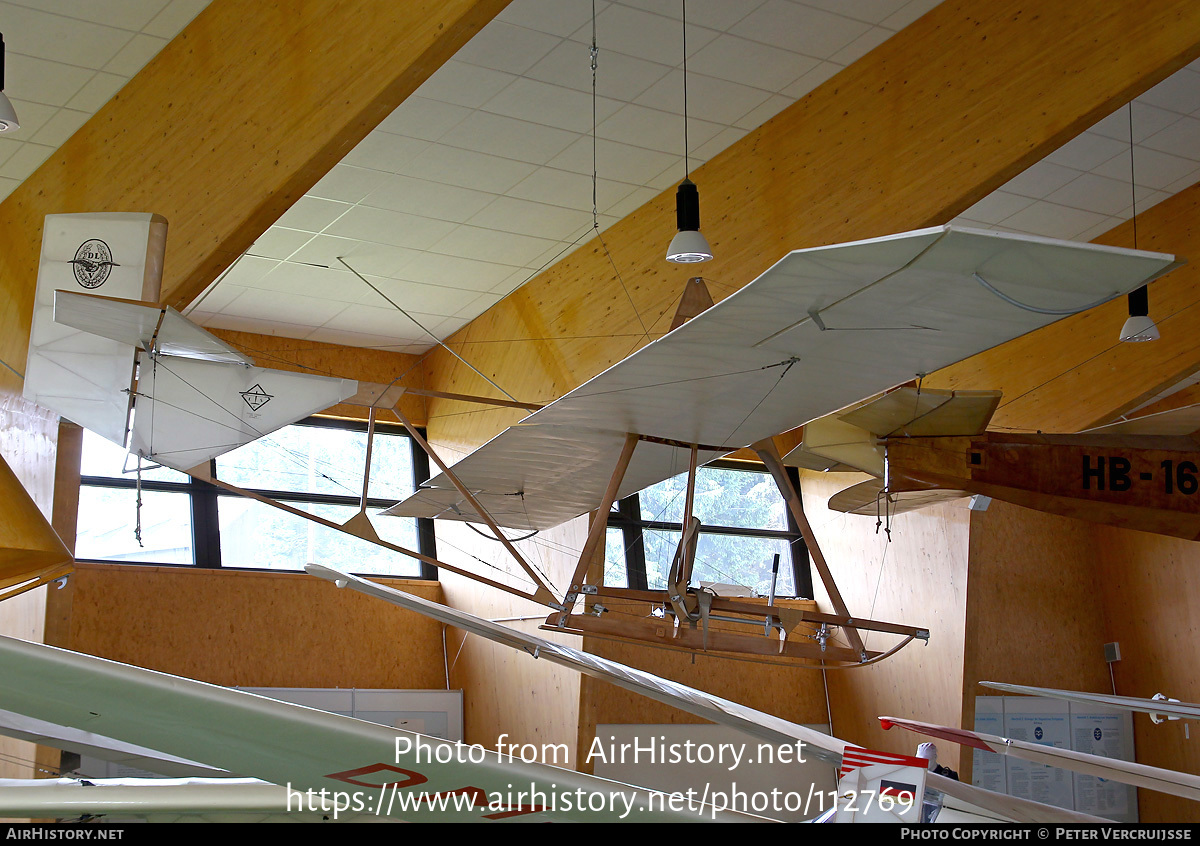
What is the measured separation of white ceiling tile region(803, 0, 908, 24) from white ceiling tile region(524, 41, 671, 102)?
1.18 metres

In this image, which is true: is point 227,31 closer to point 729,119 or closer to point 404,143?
point 404,143

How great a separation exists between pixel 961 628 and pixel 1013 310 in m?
7.38

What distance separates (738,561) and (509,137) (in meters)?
6.71

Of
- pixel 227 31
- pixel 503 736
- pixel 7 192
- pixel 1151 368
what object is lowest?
pixel 503 736

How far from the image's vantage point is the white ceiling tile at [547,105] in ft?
25.3

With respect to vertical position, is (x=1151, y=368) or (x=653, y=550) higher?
(x=1151, y=368)

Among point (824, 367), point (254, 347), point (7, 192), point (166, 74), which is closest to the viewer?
point (824, 367)

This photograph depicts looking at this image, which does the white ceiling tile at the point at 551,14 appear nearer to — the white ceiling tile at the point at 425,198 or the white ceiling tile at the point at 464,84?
the white ceiling tile at the point at 464,84

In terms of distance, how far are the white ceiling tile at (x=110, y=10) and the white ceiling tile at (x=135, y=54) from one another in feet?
0.41

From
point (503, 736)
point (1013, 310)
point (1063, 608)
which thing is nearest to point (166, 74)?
point (1013, 310)

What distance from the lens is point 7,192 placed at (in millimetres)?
8289

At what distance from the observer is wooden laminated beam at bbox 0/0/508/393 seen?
5828 millimetres

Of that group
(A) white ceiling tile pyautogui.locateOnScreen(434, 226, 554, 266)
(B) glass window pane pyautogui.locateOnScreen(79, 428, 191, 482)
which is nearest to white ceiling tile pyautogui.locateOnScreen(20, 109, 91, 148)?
(A) white ceiling tile pyautogui.locateOnScreen(434, 226, 554, 266)

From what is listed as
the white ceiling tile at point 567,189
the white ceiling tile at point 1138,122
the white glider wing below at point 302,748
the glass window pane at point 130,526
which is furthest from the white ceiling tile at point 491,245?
the white glider wing below at point 302,748
